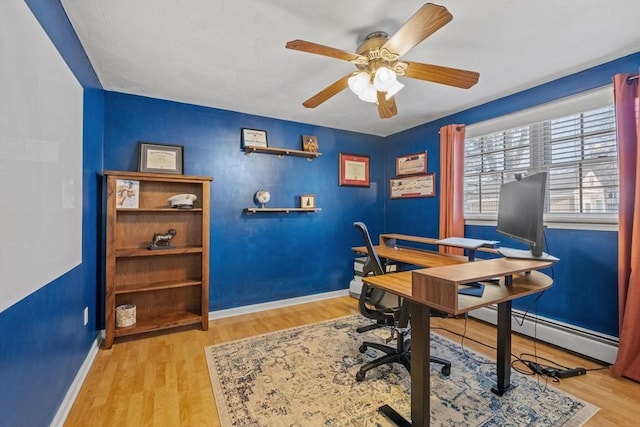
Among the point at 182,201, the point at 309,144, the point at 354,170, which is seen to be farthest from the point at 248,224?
the point at 354,170

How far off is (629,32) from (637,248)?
1441mm

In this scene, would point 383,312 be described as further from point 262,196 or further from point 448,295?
point 262,196

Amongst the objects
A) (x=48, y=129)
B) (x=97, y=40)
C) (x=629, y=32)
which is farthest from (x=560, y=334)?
(x=97, y=40)

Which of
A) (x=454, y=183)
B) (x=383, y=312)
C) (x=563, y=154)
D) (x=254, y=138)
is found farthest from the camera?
(x=254, y=138)

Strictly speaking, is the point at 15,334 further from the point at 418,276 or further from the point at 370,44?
the point at 370,44

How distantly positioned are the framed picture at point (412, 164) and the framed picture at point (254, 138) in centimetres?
194

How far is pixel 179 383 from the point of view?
75.0 inches

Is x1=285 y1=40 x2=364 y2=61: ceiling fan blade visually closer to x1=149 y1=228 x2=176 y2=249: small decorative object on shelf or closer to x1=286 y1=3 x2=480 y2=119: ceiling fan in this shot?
x1=286 y1=3 x2=480 y2=119: ceiling fan

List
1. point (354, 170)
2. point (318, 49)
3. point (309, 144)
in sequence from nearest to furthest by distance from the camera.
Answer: point (318, 49) → point (309, 144) → point (354, 170)

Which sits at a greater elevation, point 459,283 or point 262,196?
point 262,196

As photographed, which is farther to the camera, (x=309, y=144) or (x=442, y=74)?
(x=309, y=144)

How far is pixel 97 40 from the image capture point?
6.17 ft

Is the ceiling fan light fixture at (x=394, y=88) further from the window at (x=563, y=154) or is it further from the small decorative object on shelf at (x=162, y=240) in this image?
the small decorative object on shelf at (x=162, y=240)

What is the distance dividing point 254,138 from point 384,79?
1974mm
